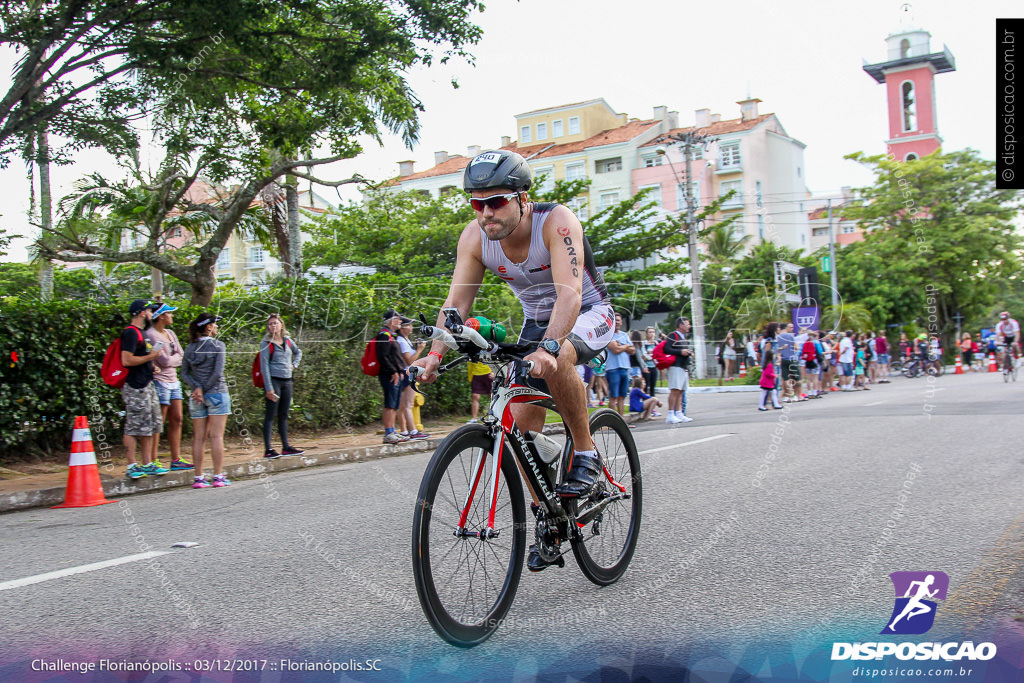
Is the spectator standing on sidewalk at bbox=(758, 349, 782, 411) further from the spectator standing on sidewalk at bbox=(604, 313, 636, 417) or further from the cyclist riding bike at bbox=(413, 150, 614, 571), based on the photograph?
the cyclist riding bike at bbox=(413, 150, 614, 571)

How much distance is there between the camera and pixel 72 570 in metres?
5.02

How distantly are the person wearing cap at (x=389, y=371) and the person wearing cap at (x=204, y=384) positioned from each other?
324 centimetres

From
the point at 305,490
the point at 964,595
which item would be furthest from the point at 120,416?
the point at 964,595

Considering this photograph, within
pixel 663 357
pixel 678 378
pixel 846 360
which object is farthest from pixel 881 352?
pixel 663 357

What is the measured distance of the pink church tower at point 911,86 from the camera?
101 feet

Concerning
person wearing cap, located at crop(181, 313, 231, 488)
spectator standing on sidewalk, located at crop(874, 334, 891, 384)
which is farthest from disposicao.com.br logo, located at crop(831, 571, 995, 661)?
spectator standing on sidewalk, located at crop(874, 334, 891, 384)

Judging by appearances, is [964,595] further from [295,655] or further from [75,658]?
[75,658]

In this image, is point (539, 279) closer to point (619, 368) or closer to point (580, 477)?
point (580, 477)

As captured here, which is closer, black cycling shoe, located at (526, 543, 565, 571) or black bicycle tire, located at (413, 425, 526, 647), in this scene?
black bicycle tire, located at (413, 425, 526, 647)

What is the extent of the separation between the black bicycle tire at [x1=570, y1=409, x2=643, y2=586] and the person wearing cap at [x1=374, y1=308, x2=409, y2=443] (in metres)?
7.96

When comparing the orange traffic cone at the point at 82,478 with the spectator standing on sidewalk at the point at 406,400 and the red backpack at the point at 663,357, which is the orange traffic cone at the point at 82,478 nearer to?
the spectator standing on sidewalk at the point at 406,400

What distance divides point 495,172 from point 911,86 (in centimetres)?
3700

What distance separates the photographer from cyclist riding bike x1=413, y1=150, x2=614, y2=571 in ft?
11.6

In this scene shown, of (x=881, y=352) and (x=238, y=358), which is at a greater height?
(x=238, y=358)
